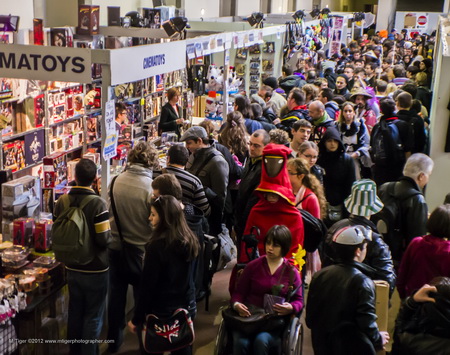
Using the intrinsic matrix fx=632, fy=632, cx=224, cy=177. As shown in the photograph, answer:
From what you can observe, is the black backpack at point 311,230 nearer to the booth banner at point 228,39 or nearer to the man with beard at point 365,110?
the man with beard at point 365,110

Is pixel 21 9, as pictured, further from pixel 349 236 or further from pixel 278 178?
pixel 349 236

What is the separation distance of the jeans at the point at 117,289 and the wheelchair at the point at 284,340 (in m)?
0.96

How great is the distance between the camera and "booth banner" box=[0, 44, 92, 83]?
449 centimetres

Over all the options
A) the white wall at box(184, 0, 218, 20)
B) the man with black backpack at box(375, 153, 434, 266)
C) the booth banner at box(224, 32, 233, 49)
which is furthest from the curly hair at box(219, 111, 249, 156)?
the white wall at box(184, 0, 218, 20)

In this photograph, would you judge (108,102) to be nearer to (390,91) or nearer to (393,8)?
(390,91)

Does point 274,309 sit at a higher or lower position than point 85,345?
higher

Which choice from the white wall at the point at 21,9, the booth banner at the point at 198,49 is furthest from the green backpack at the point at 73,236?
the white wall at the point at 21,9

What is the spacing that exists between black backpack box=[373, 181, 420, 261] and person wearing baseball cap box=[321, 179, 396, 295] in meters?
0.52

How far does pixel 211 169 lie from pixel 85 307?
1.57 meters

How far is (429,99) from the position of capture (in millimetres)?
9133

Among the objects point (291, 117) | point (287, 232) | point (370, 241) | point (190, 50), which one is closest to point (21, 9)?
point (190, 50)

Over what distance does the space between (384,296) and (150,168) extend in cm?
181

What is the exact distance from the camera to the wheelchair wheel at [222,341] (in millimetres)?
3607

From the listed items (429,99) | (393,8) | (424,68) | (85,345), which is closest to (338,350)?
(85,345)
